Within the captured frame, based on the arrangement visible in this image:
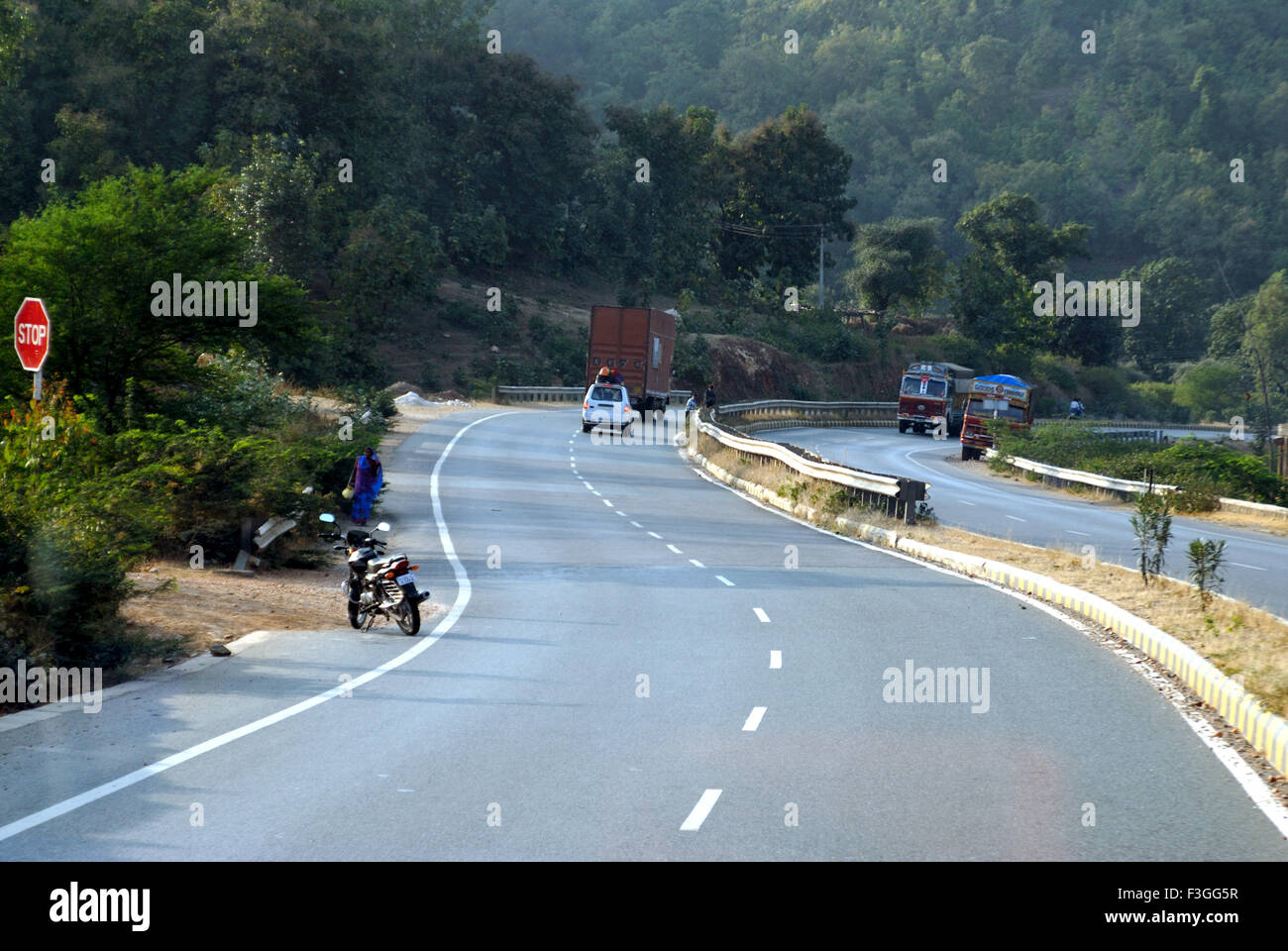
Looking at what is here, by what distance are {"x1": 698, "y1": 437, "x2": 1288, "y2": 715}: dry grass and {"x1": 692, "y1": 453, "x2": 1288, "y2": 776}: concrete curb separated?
13 centimetres

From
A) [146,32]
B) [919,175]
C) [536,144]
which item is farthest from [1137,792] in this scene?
[919,175]

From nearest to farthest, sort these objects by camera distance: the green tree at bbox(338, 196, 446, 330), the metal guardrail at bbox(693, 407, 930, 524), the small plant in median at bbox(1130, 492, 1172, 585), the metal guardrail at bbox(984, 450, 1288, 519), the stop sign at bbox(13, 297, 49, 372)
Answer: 1. the stop sign at bbox(13, 297, 49, 372)
2. the small plant in median at bbox(1130, 492, 1172, 585)
3. the metal guardrail at bbox(693, 407, 930, 524)
4. the metal guardrail at bbox(984, 450, 1288, 519)
5. the green tree at bbox(338, 196, 446, 330)

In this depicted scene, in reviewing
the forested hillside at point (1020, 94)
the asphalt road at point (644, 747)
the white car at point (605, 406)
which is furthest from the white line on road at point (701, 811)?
the forested hillside at point (1020, 94)

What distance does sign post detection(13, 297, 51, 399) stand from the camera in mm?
16203

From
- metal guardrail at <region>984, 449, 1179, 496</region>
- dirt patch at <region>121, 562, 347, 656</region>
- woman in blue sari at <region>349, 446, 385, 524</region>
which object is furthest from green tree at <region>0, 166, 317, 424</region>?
metal guardrail at <region>984, 449, 1179, 496</region>

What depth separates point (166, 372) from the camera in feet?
75.7

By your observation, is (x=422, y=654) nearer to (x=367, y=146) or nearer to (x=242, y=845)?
(x=242, y=845)

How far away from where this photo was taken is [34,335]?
16812 mm

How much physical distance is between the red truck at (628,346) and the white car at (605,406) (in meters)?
3.69

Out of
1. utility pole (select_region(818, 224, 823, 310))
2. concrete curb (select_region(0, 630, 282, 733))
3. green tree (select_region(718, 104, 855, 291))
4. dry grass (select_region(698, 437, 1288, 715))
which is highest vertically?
green tree (select_region(718, 104, 855, 291))

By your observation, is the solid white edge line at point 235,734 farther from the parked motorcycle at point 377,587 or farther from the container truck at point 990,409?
the container truck at point 990,409

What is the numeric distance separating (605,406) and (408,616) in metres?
34.2

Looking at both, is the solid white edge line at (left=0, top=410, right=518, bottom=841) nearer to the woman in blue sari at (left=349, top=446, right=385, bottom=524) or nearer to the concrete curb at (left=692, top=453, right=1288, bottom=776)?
the woman in blue sari at (left=349, top=446, right=385, bottom=524)

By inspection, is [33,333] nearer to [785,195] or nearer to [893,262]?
[785,195]
